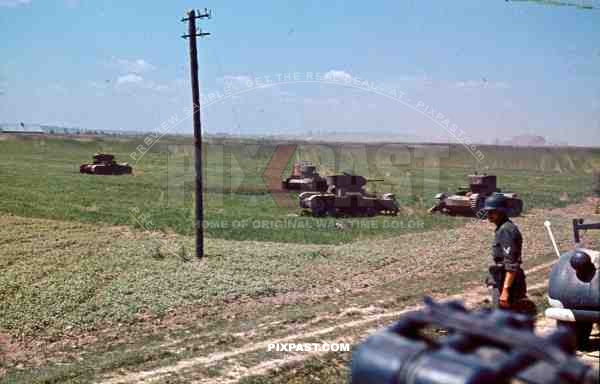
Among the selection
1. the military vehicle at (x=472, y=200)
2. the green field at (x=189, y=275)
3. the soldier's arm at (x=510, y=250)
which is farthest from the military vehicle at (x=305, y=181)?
the soldier's arm at (x=510, y=250)

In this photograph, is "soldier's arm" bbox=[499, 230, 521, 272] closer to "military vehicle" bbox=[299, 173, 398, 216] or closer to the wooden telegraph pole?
the wooden telegraph pole

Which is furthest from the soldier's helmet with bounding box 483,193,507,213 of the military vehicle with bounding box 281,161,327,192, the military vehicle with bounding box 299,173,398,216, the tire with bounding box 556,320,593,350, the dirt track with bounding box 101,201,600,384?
the military vehicle with bounding box 281,161,327,192

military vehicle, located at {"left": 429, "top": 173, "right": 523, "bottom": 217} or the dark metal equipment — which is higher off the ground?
the dark metal equipment

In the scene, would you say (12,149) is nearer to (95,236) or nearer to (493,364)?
(95,236)

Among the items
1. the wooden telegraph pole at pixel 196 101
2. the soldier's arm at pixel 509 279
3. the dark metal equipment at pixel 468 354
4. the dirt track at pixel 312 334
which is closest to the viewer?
the dark metal equipment at pixel 468 354

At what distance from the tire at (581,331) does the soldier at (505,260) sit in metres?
1.36

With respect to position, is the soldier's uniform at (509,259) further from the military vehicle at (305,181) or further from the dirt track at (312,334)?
the military vehicle at (305,181)

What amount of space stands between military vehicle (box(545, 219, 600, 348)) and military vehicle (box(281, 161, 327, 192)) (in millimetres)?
24814

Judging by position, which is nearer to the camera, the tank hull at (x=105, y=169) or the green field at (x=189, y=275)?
Result: the green field at (x=189, y=275)

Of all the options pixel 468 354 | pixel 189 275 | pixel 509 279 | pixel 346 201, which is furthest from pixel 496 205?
pixel 346 201

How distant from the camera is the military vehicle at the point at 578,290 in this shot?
300 inches

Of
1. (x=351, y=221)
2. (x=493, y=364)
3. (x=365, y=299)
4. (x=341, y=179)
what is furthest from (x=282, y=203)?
(x=493, y=364)

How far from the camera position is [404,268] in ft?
52.3

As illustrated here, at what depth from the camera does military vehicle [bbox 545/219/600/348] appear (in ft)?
25.0
